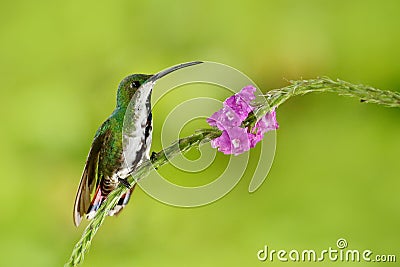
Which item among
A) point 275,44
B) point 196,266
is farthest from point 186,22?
point 196,266

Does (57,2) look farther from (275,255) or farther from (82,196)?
(275,255)

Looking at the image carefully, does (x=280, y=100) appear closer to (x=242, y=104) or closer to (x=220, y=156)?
(x=242, y=104)

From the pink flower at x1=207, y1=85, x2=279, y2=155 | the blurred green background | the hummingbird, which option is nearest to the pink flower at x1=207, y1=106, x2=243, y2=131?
the pink flower at x1=207, y1=85, x2=279, y2=155

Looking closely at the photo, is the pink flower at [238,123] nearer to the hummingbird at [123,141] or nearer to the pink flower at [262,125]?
the pink flower at [262,125]

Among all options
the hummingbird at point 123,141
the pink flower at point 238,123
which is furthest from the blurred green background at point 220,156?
the pink flower at point 238,123

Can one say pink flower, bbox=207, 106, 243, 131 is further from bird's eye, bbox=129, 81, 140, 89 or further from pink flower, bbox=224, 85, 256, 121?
bird's eye, bbox=129, 81, 140, 89

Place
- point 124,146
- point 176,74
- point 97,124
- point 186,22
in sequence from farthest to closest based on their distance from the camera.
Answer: point 186,22, point 97,124, point 176,74, point 124,146
